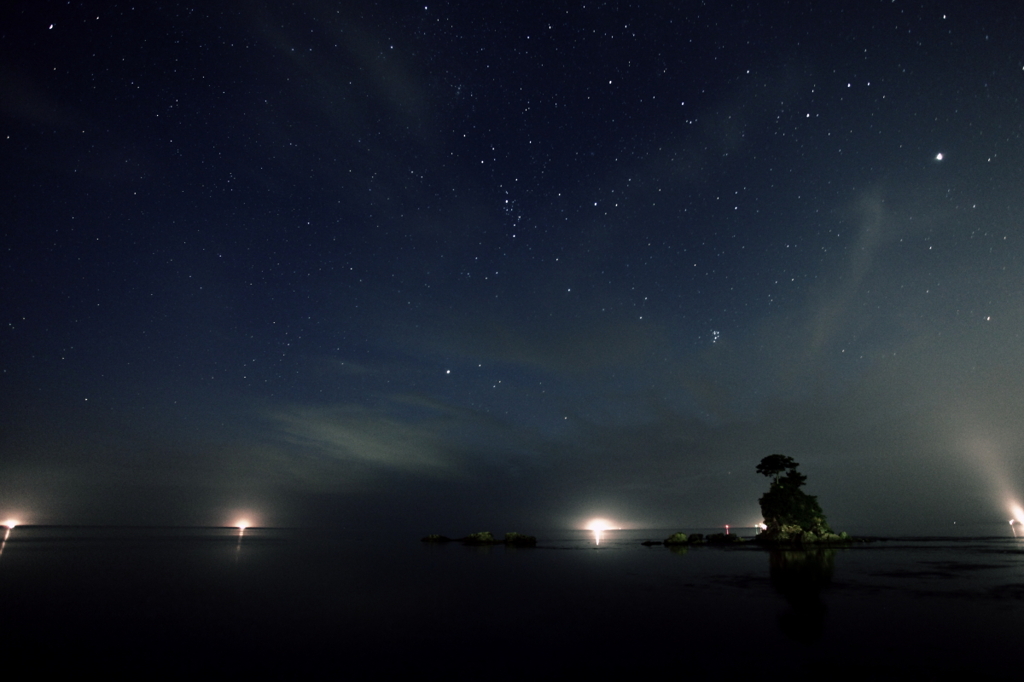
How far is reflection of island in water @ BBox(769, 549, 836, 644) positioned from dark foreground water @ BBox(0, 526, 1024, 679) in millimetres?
208

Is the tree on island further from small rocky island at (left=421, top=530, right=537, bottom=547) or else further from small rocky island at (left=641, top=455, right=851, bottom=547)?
small rocky island at (left=421, top=530, right=537, bottom=547)

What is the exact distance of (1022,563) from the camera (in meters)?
61.0

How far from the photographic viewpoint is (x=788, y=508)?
98000 millimetres

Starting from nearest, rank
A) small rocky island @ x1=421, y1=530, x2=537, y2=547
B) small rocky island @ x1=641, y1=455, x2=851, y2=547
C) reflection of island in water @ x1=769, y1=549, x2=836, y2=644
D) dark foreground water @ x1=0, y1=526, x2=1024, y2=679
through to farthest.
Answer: dark foreground water @ x1=0, y1=526, x2=1024, y2=679, reflection of island in water @ x1=769, y1=549, x2=836, y2=644, small rocky island @ x1=641, y1=455, x2=851, y2=547, small rocky island @ x1=421, y1=530, x2=537, y2=547

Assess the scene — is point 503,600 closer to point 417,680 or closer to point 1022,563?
point 417,680

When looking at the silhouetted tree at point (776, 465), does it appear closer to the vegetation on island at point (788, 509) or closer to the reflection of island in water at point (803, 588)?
the vegetation on island at point (788, 509)

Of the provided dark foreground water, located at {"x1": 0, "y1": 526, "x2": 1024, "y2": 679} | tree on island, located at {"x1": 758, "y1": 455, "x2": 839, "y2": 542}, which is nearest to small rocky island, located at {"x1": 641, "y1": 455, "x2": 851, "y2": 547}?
tree on island, located at {"x1": 758, "y1": 455, "x2": 839, "y2": 542}

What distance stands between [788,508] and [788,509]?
20cm

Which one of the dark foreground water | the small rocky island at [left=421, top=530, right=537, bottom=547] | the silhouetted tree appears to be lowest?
the dark foreground water

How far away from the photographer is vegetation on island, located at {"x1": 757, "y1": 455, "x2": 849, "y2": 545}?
9719cm

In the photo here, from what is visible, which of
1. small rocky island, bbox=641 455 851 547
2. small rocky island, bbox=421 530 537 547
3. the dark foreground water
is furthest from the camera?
small rocky island, bbox=421 530 537 547

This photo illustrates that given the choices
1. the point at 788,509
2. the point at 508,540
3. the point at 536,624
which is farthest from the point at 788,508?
the point at 536,624

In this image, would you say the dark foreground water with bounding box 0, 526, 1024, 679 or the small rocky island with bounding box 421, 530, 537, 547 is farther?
the small rocky island with bounding box 421, 530, 537, 547

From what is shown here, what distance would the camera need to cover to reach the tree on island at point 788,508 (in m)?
97.3
